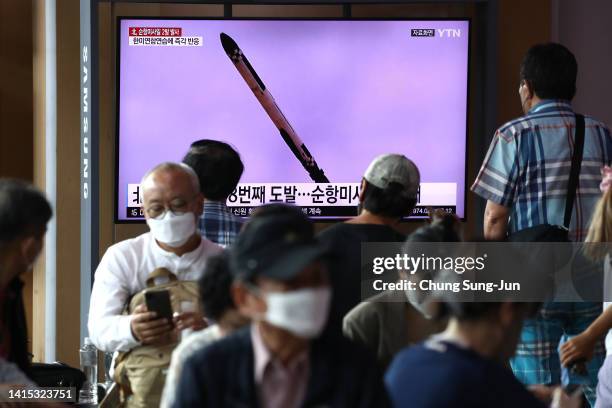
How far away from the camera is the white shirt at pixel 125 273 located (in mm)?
3516

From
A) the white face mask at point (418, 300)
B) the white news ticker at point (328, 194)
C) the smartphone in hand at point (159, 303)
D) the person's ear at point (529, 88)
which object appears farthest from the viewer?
the white news ticker at point (328, 194)

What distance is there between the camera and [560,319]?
156 inches

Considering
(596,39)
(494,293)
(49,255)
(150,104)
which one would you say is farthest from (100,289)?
(596,39)

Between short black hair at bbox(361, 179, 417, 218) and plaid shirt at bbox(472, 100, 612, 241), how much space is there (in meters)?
0.49

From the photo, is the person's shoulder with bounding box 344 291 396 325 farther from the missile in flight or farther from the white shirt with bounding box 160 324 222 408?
the missile in flight

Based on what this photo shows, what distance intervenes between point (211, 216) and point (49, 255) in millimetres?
2377

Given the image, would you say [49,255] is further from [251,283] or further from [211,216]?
[251,283]

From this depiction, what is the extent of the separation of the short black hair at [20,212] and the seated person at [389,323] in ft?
2.98

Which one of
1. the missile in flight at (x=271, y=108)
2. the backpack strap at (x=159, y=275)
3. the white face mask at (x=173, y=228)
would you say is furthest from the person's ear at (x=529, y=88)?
the missile in flight at (x=271, y=108)

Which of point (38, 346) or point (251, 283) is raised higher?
point (251, 283)

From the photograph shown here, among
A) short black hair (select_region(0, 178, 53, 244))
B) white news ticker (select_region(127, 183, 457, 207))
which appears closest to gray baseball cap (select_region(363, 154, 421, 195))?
short black hair (select_region(0, 178, 53, 244))

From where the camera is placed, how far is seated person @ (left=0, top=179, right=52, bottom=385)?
2.78m

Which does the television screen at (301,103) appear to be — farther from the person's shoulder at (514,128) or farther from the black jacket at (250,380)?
the black jacket at (250,380)

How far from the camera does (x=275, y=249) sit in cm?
213
